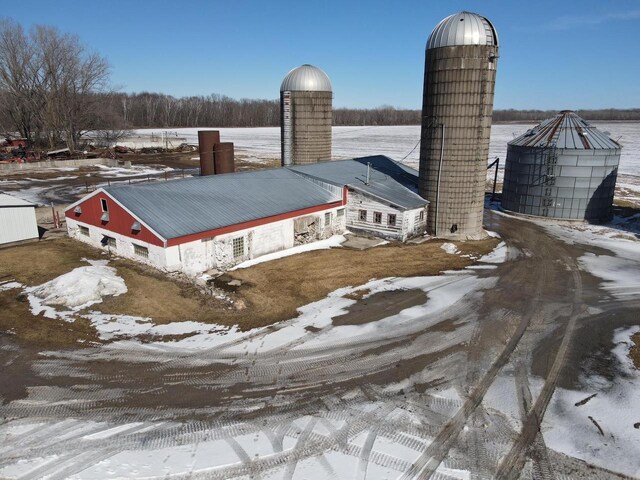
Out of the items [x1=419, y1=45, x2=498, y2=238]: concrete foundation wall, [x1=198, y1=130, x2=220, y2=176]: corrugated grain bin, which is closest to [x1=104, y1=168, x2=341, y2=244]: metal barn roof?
[x1=198, y1=130, x2=220, y2=176]: corrugated grain bin

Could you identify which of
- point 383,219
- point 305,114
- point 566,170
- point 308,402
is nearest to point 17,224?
point 305,114

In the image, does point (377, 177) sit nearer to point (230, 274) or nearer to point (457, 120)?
point (457, 120)

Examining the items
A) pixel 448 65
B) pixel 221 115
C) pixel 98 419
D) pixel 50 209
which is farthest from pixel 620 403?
pixel 221 115

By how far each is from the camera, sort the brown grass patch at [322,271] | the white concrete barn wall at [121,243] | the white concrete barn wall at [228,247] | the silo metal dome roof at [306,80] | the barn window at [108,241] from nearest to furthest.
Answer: the brown grass patch at [322,271], the white concrete barn wall at [121,243], the white concrete barn wall at [228,247], the barn window at [108,241], the silo metal dome roof at [306,80]

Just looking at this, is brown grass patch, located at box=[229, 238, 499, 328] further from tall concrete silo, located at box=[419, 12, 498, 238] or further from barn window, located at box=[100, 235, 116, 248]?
barn window, located at box=[100, 235, 116, 248]

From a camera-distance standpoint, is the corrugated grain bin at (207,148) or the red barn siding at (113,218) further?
the corrugated grain bin at (207,148)

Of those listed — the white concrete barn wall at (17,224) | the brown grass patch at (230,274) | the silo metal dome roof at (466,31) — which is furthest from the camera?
the silo metal dome roof at (466,31)

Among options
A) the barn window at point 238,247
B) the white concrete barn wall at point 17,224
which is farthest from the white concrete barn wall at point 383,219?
the white concrete barn wall at point 17,224

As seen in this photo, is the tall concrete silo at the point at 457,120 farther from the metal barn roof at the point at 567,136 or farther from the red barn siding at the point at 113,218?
the red barn siding at the point at 113,218
